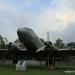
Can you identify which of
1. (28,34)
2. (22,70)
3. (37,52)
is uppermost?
(28,34)

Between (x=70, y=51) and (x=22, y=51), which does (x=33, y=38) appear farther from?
(x=70, y=51)

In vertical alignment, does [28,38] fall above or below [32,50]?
above

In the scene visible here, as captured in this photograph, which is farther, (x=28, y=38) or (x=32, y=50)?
(x=32, y=50)

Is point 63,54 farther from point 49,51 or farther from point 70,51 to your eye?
point 49,51

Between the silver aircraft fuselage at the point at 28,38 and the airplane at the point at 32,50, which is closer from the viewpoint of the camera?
the airplane at the point at 32,50

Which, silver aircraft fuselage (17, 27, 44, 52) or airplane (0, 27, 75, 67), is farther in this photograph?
silver aircraft fuselage (17, 27, 44, 52)

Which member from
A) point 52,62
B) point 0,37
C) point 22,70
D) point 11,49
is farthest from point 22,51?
point 0,37

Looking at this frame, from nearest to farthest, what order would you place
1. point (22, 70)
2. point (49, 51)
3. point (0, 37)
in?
point (22, 70)
point (49, 51)
point (0, 37)

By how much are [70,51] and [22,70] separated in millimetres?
12890

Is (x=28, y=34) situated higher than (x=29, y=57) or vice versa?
(x=28, y=34)

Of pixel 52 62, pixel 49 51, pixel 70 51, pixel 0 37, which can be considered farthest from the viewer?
pixel 0 37

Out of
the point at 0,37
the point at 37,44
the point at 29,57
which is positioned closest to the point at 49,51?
the point at 37,44

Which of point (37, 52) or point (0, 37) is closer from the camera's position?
point (37, 52)

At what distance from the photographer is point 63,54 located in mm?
39281
